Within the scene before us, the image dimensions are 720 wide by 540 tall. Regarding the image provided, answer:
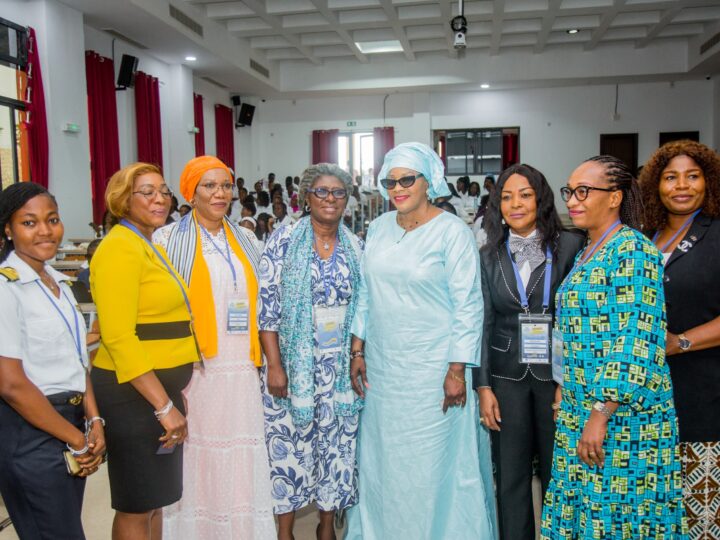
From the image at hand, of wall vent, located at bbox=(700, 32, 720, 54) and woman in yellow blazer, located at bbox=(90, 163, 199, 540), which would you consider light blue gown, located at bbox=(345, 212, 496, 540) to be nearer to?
woman in yellow blazer, located at bbox=(90, 163, 199, 540)

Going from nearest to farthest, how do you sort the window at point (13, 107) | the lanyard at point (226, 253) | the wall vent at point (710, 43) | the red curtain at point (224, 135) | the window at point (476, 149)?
the lanyard at point (226, 253)
the window at point (13, 107)
the wall vent at point (710, 43)
the red curtain at point (224, 135)
the window at point (476, 149)

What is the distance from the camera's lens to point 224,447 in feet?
7.50

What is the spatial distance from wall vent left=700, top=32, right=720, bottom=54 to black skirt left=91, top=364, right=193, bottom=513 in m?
12.2

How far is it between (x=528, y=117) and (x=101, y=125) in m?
10.2

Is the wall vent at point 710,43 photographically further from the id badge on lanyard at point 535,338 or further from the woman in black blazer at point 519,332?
the id badge on lanyard at point 535,338

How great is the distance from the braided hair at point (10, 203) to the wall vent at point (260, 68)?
1130cm

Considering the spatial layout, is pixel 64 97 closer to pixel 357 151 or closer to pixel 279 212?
pixel 279 212

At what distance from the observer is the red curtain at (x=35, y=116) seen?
7.11 metres

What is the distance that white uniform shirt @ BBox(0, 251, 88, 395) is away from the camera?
58.9 inches

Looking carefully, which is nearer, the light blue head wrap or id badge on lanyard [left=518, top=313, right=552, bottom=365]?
id badge on lanyard [left=518, top=313, right=552, bottom=365]

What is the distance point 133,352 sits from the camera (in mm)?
1766

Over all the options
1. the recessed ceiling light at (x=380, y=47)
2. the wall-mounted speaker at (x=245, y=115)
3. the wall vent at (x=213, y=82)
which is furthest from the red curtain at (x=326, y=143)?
the recessed ceiling light at (x=380, y=47)

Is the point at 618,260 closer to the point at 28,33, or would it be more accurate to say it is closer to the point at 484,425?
the point at 484,425

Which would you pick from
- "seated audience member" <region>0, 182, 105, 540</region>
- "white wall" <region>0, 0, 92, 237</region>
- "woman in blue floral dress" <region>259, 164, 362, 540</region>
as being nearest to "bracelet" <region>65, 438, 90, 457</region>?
"seated audience member" <region>0, 182, 105, 540</region>
